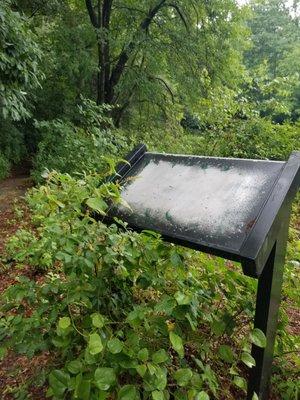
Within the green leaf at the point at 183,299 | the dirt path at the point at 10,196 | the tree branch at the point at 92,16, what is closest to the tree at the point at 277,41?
the tree branch at the point at 92,16

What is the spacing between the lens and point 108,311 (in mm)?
1513

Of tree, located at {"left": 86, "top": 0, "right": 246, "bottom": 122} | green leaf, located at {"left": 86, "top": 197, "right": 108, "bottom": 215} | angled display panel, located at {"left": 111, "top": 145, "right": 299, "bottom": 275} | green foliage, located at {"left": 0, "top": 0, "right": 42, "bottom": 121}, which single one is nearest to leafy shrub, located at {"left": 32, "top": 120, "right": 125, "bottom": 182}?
green foliage, located at {"left": 0, "top": 0, "right": 42, "bottom": 121}

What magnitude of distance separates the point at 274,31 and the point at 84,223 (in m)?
32.7

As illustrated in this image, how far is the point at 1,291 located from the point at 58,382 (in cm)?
221

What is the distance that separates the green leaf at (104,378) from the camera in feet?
3.57

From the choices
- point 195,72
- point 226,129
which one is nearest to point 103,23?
point 195,72

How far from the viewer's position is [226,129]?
7602 millimetres

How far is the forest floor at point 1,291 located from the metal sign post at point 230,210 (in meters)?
0.69

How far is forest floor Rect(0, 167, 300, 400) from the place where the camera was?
1891 millimetres

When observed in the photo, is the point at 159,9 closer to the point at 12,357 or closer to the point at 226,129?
the point at 226,129

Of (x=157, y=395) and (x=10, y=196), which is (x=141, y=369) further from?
(x=10, y=196)

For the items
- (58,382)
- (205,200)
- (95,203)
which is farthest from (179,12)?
(58,382)

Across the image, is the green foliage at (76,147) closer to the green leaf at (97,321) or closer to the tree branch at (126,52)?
the tree branch at (126,52)

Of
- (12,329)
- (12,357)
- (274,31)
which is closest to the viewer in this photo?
(12,329)
